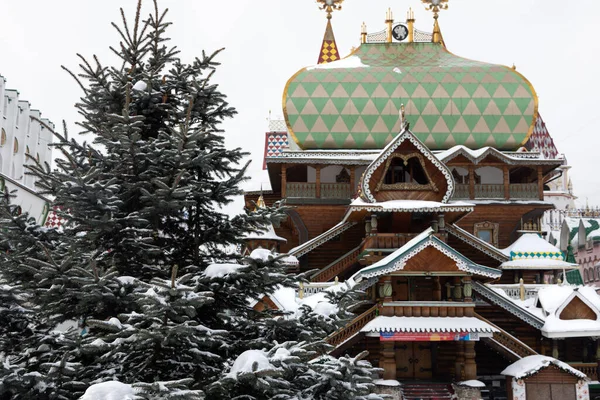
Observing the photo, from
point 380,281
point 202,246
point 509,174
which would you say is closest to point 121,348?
point 202,246

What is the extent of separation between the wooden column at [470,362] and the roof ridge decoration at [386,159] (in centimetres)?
584

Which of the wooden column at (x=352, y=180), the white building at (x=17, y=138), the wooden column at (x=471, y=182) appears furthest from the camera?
the wooden column at (x=471, y=182)

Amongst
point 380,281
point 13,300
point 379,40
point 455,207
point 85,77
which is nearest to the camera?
point 13,300

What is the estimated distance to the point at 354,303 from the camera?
7.10 meters

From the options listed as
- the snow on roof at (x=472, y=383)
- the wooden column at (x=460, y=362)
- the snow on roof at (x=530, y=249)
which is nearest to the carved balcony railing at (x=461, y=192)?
the snow on roof at (x=530, y=249)

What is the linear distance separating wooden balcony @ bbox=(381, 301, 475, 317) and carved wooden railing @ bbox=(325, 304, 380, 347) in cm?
47

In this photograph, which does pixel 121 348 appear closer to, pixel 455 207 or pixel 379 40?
pixel 455 207

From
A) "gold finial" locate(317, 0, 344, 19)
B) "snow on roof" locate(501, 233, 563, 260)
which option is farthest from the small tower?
"snow on roof" locate(501, 233, 563, 260)

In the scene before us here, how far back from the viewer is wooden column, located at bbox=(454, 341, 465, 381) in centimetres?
1894

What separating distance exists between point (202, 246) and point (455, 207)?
15.8 meters

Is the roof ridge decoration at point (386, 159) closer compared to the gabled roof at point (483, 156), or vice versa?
the roof ridge decoration at point (386, 159)

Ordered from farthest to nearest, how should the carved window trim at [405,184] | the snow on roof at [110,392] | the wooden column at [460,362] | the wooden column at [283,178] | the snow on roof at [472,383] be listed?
the wooden column at [283,178] → the carved window trim at [405,184] → the wooden column at [460,362] → the snow on roof at [472,383] → the snow on roof at [110,392]

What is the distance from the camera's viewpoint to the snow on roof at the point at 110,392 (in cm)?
477

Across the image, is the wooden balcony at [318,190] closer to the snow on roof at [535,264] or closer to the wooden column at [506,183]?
the wooden column at [506,183]
